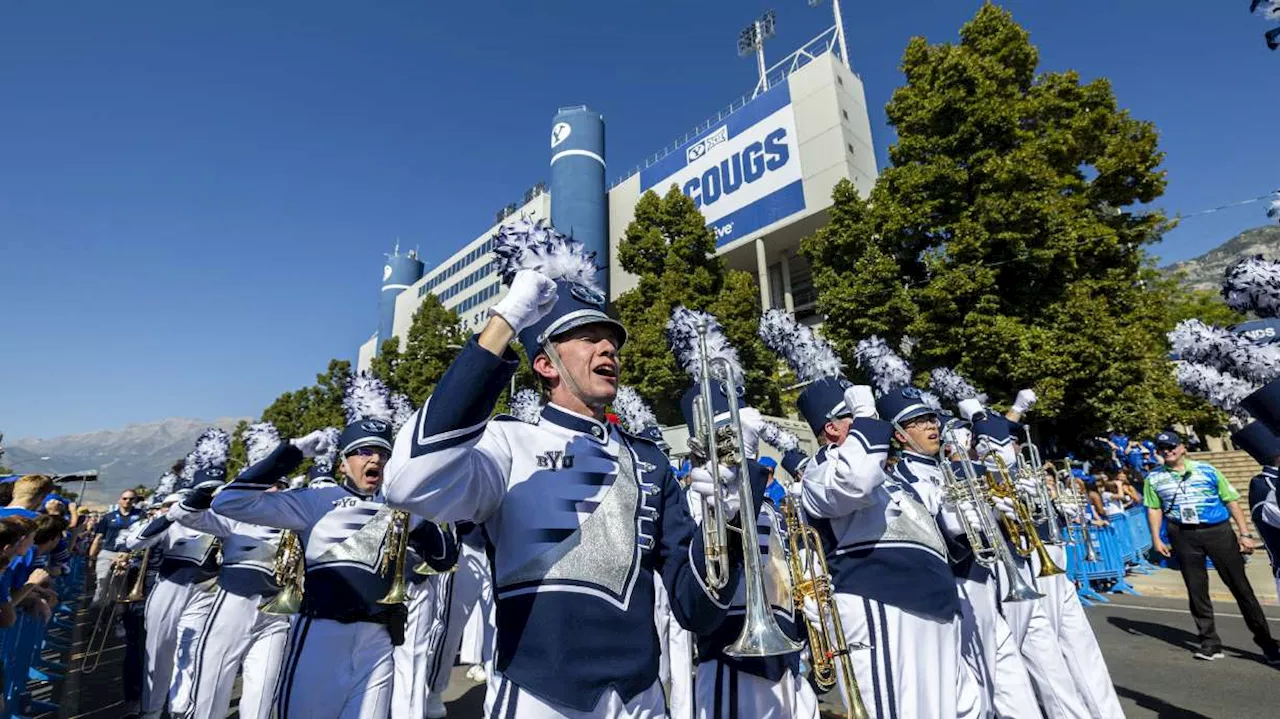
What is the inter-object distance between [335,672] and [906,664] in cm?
344

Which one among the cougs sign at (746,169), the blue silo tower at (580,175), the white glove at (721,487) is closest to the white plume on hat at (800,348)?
the white glove at (721,487)

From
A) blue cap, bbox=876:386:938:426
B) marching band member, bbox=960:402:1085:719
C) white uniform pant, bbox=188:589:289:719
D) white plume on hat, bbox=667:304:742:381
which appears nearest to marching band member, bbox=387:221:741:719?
white plume on hat, bbox=667:304:742:381

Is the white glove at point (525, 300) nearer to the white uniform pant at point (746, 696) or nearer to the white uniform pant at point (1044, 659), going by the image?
the white uniform pant at point (746, 696)

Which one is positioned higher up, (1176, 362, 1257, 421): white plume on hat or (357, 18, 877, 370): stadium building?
(357, 18, 877, 370): stadium building

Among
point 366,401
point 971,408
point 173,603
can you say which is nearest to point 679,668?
point 366,401

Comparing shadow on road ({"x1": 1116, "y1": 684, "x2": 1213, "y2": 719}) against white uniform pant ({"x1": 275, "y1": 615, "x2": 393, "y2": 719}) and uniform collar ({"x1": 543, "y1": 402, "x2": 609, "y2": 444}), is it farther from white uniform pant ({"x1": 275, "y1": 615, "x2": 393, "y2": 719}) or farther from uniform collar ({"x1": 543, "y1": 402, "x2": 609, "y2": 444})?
white uniform pant ({"x1": 275, "y1": 615, "x2": 393, "y2": 719})

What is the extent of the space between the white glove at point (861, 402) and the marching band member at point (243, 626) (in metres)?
4.27

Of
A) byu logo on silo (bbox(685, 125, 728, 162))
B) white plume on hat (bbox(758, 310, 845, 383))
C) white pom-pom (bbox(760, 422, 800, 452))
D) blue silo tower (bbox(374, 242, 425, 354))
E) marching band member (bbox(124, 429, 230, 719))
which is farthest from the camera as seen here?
blue silo tower (bbox(374, 242, 425, 354))

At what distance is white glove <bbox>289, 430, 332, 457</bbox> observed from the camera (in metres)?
4.33

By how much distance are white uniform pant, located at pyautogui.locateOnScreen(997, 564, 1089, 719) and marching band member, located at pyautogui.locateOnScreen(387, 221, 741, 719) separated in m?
4.07

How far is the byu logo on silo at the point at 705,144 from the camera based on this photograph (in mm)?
32656

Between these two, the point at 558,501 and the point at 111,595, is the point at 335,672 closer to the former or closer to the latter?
the point at 558,501

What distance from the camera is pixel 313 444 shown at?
4.45 meters

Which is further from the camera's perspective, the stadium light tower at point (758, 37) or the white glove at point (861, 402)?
the stadium light tower at point (758, 37)
